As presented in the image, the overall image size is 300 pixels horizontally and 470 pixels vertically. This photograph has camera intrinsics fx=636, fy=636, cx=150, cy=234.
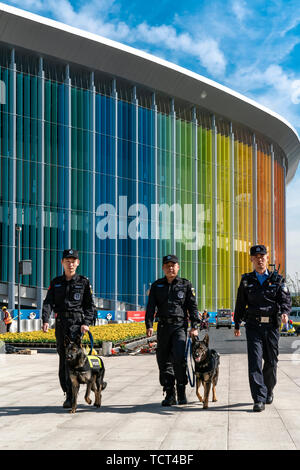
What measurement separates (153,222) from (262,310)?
49278 millimetres

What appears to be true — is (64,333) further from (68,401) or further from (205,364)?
(205,364)

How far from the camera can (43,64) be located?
5016 centimetres

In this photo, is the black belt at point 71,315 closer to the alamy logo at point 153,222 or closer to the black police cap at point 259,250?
the black police cap at point 259,250

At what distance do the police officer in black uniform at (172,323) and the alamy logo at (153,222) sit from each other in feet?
143

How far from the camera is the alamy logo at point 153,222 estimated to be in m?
53.1

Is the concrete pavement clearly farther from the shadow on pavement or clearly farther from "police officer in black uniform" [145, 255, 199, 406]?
"police officer in black uniform" [145, 255, 199, 406]

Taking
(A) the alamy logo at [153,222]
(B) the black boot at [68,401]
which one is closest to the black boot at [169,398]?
(B) the black boot at [68,401]

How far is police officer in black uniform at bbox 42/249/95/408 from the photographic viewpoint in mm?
8445

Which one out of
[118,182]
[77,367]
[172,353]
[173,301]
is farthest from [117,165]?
[77,367]

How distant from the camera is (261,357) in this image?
27.3 feet

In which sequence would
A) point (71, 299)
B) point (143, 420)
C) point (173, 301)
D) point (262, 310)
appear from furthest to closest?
1. point (173, 301)
2. point (71, 299)
3. point (262, 310)
4. point (143, 420)
